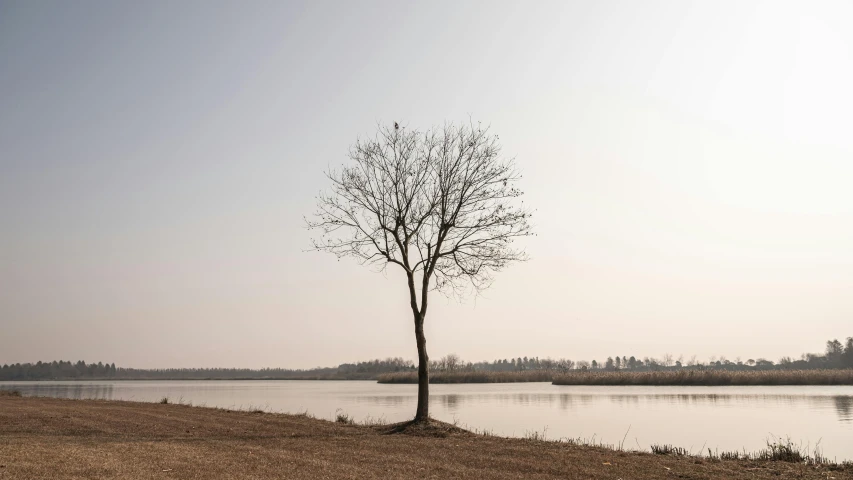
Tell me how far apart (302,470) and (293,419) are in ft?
40.2

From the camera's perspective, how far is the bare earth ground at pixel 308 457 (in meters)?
12.0

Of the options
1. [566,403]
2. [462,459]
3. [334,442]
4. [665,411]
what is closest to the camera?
[462,459]

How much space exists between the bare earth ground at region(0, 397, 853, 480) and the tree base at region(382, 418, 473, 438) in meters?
0.15

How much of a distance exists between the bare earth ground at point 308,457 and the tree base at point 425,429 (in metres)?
0.15

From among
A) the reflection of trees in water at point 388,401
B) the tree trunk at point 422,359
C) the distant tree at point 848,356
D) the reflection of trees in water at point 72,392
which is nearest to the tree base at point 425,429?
the tree trunk at point 422,359

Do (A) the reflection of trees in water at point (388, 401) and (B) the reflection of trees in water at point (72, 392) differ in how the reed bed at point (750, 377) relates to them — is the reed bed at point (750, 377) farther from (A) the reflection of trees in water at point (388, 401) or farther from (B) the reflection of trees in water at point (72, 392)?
(B) the reflection of trees in water at point (72, 392)

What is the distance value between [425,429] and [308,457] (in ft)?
19.2

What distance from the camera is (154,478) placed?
1107 centimetres

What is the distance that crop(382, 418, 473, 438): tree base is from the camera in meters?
18.9

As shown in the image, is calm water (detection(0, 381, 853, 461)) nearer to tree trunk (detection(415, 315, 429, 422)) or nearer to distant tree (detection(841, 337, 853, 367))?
tree trunk (detection(415, 315, 429, 422))

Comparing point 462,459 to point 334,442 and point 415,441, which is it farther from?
point 334,442

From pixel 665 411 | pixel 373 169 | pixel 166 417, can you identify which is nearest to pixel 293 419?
pixel 166 417

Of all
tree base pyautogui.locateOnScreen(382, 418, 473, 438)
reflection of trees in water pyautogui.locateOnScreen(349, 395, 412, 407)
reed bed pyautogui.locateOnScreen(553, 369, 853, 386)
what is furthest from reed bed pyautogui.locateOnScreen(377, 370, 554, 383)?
tree base pyautogui.locateOnScreen(382, 418, 473, 438)

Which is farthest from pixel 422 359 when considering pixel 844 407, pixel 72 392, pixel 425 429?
pixel 72 392
